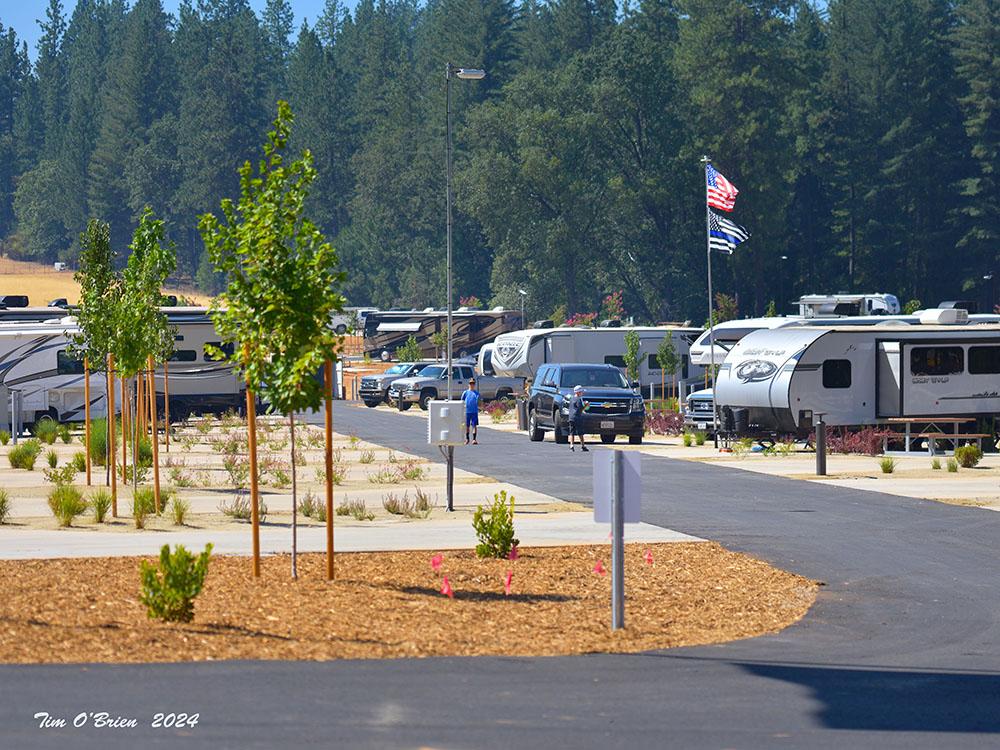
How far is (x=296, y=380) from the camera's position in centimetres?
1413

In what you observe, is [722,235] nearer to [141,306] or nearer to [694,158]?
[141,306]

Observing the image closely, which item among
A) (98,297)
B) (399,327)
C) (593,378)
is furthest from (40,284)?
(98,297)

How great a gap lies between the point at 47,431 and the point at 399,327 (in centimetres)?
4440

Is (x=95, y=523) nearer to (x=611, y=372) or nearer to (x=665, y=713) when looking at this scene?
(x=665, y=713)

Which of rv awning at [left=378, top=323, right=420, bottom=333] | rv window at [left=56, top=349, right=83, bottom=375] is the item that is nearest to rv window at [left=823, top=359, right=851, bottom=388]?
rv window at [left=56, top=349, right=83, bottom=375]

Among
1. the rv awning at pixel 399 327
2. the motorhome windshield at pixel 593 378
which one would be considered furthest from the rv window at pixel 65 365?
the rv awning at pixel 399 327

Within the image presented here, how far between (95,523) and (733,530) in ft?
26.1

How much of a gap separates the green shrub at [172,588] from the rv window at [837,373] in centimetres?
2453

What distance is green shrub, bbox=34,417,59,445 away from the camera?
3903cm

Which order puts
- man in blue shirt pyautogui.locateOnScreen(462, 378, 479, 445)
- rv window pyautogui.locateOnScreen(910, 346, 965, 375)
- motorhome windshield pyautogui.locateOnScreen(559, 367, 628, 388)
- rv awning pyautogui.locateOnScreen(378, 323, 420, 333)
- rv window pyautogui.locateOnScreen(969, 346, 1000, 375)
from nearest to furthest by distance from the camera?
rv window pyautogui.locateOnScreen(910, 346, 965, 375) < rv window pyautogui.locateOnScreen(969, 346, 1000, 375) < man in blue shirt pyautogui.locateOnScreen(462, 378, 479, 445) < motorhome windshield pyautogui.locateOnScreen(559, 367, 628, 388) < rv awning pyautogui.locateOnScreen(378, 323, 420, 333)

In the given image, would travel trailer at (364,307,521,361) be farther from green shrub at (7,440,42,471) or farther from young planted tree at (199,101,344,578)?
young planted tree at (199,101,344,578)

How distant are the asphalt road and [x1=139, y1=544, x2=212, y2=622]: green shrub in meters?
1.43

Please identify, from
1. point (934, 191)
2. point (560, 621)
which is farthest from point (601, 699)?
point (934, 191)

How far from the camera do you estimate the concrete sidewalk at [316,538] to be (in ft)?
56.6
